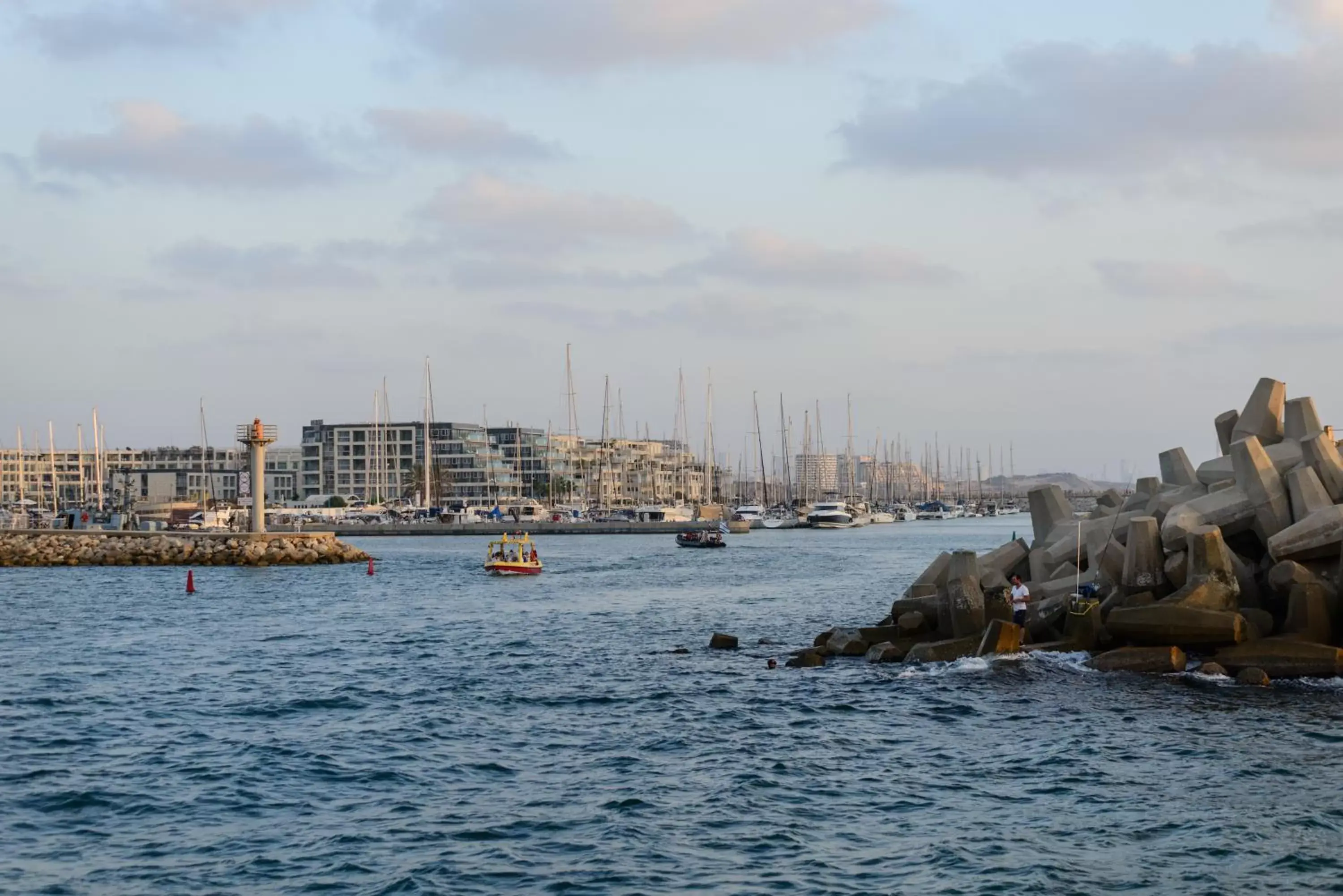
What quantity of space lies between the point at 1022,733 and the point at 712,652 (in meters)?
14.1

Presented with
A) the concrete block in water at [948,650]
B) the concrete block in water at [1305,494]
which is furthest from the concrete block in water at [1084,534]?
the concrete block in water at [948,650]

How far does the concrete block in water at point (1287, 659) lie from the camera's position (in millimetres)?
27688

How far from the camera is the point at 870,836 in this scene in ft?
59.9

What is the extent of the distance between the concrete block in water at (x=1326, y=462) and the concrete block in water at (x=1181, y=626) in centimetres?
510

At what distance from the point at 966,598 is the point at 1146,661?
5.12 m

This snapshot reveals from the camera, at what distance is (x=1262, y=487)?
106 ft

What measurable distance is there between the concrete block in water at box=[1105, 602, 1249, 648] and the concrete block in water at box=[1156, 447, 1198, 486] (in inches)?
473

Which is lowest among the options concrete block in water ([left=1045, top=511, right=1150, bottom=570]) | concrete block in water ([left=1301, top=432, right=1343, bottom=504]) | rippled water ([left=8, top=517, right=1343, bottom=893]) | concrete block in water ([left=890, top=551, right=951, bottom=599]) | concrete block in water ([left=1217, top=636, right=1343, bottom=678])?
rippled water ([left=8, top=517, right=1343, bottom=893])

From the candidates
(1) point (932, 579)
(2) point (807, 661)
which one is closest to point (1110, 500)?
(1) point (932, 579)

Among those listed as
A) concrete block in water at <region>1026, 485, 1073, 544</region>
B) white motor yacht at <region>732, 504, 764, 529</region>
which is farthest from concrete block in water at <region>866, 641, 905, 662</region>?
white motor yacht at <region>732, 504, 764, 529</region>

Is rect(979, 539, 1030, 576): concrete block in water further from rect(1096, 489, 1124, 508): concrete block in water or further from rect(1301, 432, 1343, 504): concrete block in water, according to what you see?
rect(1301, 432, 1343, 504): concrete block in water

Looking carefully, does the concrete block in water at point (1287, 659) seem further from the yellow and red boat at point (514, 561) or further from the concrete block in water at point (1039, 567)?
the yellow and red boat at point (514, 561)

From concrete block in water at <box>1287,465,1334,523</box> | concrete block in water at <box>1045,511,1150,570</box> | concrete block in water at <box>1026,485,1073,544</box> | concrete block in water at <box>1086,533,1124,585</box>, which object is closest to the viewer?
concrete block in water at <box>1287,465,1334,523</box>

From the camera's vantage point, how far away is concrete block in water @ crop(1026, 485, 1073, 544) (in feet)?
140
